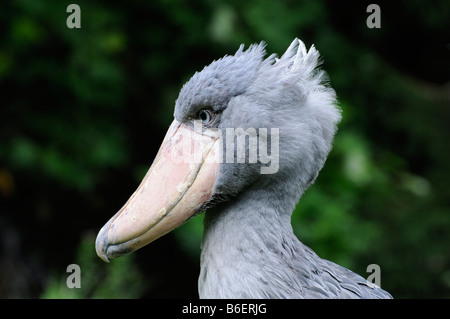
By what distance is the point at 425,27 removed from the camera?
4.86 meters

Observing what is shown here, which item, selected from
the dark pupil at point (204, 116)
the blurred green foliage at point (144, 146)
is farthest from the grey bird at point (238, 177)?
the blurred green foliage at point (144, 146)

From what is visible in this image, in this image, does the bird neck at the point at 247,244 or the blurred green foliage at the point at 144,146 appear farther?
the blurred green foliage at the point at 144,146

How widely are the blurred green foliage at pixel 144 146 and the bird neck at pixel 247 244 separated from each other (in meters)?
1.76

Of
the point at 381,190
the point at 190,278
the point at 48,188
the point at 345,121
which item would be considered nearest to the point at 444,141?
the point at 381,190

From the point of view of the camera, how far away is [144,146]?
4145 mm

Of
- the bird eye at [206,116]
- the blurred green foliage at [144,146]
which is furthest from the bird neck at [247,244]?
the blurred green foliage at [144,146]

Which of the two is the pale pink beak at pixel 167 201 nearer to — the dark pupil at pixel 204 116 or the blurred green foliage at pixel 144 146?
the dark pupil at pixel 204 116

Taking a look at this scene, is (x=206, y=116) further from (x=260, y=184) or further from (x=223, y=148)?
(x=260, y=184)

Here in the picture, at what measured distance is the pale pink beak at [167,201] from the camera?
1559 mm

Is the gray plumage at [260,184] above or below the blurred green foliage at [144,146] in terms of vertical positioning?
below

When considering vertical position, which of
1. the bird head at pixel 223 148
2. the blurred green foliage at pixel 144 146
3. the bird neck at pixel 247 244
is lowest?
the bird neck at pixel 247 244

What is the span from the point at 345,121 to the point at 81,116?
1.67 meters

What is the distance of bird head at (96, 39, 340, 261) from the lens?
5.10 ft

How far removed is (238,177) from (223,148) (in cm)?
8
